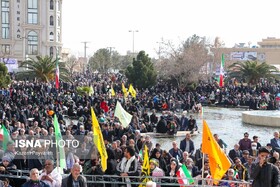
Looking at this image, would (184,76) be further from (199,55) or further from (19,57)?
(19,57)

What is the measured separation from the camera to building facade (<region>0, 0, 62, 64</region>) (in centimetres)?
9594

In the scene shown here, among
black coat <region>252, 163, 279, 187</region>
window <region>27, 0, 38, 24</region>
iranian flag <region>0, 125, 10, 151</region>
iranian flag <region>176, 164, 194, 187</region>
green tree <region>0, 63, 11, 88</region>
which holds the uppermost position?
window <region>27, 0, 38, 24</region>

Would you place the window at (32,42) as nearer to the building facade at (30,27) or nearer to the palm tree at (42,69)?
the building facade at (30,27)

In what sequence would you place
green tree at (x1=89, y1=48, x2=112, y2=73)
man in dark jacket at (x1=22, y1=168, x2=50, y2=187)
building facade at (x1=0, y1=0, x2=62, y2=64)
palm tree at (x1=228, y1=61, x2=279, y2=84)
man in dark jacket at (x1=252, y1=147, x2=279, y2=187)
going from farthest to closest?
green tree at (x1=89, y1=48, x2=112, y2=73) < building facade at (x1=0, y1=0, x2=62, y2=64) < palm tree at (x1=228, y1=61, x2=279, y2=84) < man in dark jacket at (x1=252, y1=147, x2=279, y2=187) < man in dark jacket at (x1=22, y1=168, x2=50, y2=187)

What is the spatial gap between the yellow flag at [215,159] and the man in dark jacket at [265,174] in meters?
1.85

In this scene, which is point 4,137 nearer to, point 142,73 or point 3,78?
point 3,78

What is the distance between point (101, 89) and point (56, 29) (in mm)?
53057

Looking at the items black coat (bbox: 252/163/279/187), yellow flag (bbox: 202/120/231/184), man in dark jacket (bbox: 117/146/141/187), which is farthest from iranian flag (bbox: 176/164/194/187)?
black coat (bbox: 252/163/279/187)

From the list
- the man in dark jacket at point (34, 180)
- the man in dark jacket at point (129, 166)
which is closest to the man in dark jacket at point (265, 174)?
the man in dark jacket at point (34, 180)

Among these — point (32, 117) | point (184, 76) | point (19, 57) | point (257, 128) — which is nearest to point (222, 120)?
point (257, 128)

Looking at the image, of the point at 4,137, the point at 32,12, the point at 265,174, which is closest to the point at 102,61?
the point at 32,12

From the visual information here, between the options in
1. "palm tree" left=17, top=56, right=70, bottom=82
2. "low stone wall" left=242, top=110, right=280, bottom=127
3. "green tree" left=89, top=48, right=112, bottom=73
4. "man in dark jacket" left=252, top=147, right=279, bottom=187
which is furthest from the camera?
"green tree" left=89, top=48, right=112, bottom=73

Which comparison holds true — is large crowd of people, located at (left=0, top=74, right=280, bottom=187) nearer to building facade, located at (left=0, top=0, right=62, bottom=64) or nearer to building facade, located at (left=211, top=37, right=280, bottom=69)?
building facade, located at (left=0, top=0, right=62, bottom=64)

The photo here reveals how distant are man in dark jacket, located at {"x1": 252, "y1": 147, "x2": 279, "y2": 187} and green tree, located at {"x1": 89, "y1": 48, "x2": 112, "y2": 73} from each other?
101395mm
